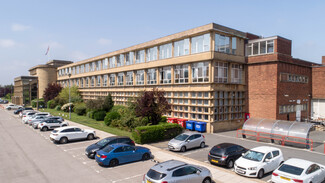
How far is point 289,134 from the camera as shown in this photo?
822 inches

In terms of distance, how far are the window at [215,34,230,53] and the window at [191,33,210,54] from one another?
1058 mm

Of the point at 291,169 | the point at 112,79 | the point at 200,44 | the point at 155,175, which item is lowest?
the point at 291,169

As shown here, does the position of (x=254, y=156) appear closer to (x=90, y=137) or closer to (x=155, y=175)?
(x=155, y=175)

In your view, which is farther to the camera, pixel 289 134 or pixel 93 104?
pixel 93 104

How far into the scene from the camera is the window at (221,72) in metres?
27.6

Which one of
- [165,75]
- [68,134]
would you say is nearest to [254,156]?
[68,134]

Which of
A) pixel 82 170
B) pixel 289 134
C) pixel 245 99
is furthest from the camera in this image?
pixel 245 99

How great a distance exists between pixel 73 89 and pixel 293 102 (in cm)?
4914

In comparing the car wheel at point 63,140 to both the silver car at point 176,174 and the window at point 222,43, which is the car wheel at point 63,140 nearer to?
the silver car at point 176,174

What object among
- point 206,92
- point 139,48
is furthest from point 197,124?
point 139,48

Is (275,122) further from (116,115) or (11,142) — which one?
(11,142)

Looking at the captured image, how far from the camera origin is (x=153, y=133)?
2195 cm

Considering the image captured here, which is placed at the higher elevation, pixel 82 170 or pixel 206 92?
pixel 206 92

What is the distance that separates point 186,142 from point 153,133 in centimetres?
428
